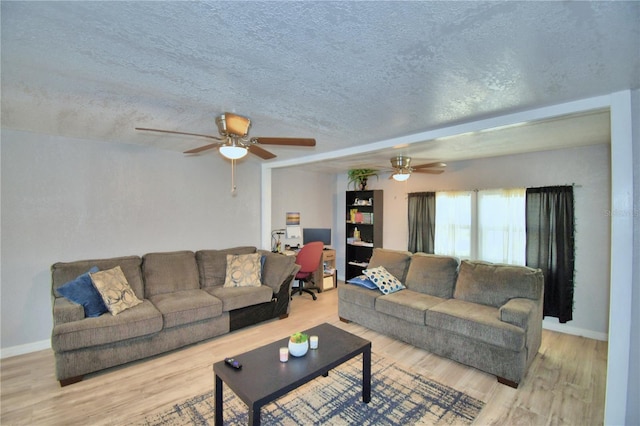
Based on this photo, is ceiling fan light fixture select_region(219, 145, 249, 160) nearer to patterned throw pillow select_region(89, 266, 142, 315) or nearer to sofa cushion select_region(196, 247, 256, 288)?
patterned throw pillow select_region(89, 266, 142, 315)

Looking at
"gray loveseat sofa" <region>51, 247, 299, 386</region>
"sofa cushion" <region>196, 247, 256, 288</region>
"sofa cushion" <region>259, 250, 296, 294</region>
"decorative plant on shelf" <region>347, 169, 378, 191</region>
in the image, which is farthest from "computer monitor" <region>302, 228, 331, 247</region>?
"sofa cushion" <region>196, 247, 256, 288</region>

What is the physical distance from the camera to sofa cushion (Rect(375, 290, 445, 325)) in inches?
124

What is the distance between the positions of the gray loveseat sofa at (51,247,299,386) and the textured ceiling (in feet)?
5.84

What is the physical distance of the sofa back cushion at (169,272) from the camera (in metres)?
3.53

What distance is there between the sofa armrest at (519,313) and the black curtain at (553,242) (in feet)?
4.22

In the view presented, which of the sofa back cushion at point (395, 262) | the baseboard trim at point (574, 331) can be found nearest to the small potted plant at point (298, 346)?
the sofa back cushion at point (395, 262)

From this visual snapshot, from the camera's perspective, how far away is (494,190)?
13.8 feet

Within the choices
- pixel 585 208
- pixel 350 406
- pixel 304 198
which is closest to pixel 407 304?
pixel 350 406

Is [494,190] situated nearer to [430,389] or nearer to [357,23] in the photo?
[430,389]

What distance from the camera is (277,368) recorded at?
2.03 metres

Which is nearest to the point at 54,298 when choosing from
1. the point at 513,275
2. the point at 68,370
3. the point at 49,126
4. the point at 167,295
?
the point at 68,370

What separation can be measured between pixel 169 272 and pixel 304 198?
9.62ft

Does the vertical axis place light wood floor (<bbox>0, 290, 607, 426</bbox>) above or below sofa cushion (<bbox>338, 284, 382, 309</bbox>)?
below

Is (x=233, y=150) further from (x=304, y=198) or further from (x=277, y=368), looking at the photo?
(x=304, y=198)
